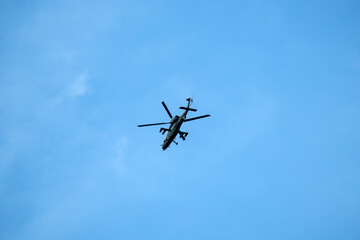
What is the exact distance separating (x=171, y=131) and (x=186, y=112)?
3692 millimetres

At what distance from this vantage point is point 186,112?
165 ft

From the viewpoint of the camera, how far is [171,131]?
50719 mm
